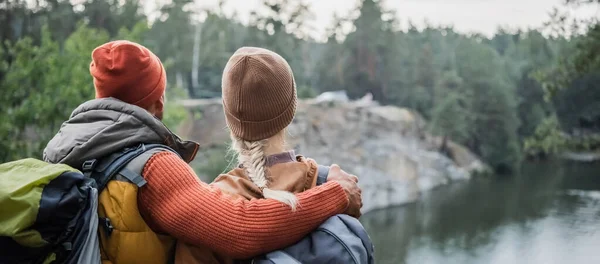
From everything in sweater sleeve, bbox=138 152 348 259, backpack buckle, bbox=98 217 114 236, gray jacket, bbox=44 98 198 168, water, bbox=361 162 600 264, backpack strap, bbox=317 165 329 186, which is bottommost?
water, bbox=361 162 600 264

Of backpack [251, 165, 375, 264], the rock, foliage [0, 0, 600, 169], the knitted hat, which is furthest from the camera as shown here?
the rock

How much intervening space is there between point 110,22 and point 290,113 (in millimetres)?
19061

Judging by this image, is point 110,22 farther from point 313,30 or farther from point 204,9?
point 313,30

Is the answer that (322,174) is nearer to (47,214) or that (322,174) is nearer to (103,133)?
(103,133)

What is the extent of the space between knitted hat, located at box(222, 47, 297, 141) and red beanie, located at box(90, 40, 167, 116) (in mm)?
206

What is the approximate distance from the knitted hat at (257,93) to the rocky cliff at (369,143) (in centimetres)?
1816

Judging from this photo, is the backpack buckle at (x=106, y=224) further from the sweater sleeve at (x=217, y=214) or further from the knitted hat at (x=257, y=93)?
the knitted hat at (x=257, y=93)

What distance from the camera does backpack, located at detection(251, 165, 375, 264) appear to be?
4.23 feet

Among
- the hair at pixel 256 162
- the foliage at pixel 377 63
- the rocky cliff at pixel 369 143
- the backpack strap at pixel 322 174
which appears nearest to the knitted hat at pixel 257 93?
the hair at pixel 256 162

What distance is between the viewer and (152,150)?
136 centimetres

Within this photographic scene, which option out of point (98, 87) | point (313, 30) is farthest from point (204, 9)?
point (98, 87)

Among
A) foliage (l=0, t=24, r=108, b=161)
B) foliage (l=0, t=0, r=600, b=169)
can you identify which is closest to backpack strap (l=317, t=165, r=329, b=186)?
foliage (l=0, t=24, r=108, b=161)

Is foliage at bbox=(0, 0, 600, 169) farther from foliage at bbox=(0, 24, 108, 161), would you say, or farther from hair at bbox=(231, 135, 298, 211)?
hair at bbox=(231, 135, 298, 211)

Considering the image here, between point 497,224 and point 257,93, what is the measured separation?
19139mm
